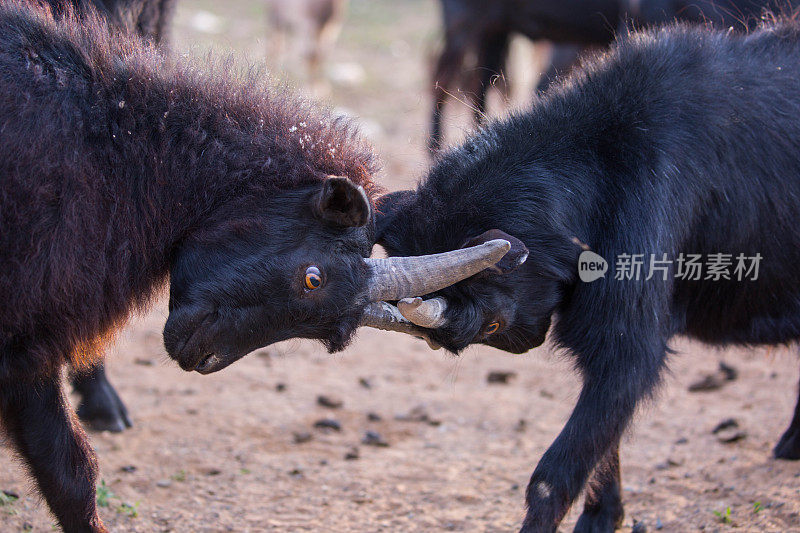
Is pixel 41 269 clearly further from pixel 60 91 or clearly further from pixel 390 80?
pixel 390 80

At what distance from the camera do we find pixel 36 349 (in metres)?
3.08

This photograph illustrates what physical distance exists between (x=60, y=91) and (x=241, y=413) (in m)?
2.54

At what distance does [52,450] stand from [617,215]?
236cm

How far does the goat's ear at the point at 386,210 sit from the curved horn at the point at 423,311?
1.48 feet

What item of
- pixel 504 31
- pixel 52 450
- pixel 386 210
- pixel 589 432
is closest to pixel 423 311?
pixel 386 210

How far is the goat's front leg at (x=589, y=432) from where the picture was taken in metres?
3.17

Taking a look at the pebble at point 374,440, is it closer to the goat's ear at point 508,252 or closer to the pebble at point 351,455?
the pebble at point 351,455

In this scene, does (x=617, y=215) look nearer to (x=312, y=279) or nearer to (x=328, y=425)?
(x=312, y=279)

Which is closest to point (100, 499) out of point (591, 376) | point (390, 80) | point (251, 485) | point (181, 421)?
point (251, 485)

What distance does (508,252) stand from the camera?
3221mm

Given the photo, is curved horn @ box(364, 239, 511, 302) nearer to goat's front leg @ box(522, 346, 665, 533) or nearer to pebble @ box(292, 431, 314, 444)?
goat's front leg @ box(522, 346, 665, 533)

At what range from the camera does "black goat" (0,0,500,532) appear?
9.96ft

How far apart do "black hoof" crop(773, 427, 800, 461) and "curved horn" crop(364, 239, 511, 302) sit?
226cm

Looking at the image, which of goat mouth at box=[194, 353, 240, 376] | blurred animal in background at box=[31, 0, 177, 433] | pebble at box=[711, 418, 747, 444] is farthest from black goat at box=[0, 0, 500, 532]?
pebble at box=[711, 418, 747, 444]
